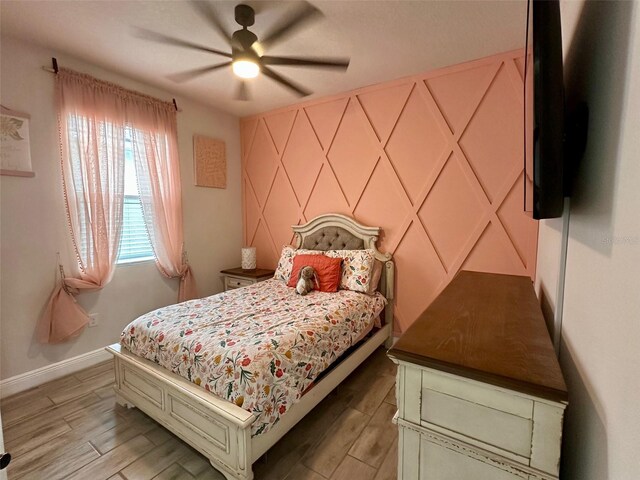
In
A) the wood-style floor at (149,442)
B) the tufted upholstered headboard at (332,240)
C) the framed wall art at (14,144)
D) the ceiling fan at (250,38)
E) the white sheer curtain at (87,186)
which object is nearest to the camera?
the wood-style floor at (149,442)

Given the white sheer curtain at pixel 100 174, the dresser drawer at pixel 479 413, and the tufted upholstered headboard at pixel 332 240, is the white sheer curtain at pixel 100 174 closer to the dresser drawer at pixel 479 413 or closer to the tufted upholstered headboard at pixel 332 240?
the tufted upholstered headboard at pixel 332 240

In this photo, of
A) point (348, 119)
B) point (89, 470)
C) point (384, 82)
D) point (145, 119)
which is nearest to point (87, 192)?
point (145, 119)

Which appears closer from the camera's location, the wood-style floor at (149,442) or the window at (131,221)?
the wood-style floor at (149,442)

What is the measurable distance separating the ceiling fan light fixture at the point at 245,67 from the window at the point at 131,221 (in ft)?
5.34

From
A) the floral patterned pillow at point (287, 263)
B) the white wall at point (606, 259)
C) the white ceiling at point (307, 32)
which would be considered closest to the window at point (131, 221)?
the white ceiling at point (307, 32)

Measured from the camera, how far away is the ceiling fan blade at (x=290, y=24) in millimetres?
1820

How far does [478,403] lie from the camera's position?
75 centimetres

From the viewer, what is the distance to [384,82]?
113 inches

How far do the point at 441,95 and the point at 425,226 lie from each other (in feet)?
3.96

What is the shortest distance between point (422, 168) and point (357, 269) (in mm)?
1157

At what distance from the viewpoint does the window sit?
285cm

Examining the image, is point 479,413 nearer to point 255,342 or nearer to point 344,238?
point 255,342

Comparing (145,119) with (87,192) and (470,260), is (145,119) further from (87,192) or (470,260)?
(470,260)

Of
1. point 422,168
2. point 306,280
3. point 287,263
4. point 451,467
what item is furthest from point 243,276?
point 451,467
